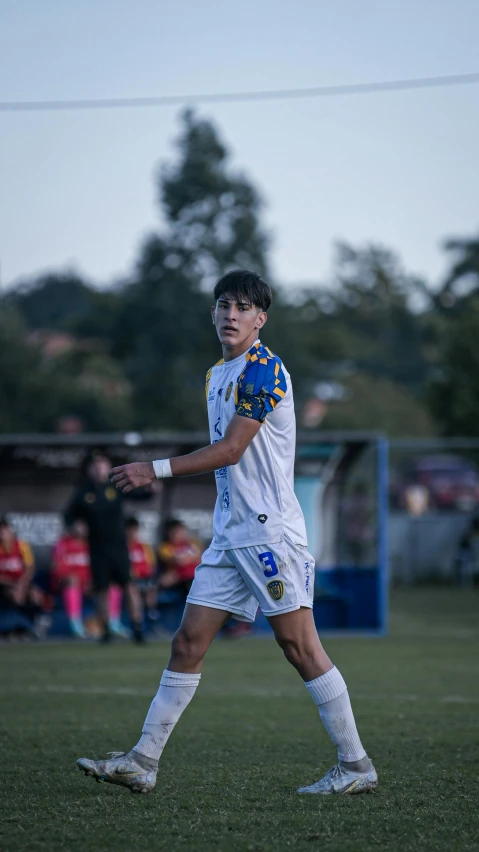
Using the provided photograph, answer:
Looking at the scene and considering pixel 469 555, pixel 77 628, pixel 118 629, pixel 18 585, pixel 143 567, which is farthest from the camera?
pixel 469 555

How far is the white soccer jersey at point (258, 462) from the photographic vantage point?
5.24 m

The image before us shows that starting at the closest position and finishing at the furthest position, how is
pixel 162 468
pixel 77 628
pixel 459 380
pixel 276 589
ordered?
1. pixel 162 468
2. pixel 276 589
3. pixel 77 628
4. pixel 459 380

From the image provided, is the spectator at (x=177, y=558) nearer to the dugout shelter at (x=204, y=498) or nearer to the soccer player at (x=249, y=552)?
the dugout shelter at (x=204, y=498)

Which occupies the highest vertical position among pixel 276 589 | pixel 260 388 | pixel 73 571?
pixel 260 388

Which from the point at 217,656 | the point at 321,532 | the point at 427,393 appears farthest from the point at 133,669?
the point at 427,393

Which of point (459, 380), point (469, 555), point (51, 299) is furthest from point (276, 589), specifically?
point (51, 299)

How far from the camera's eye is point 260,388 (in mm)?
5215

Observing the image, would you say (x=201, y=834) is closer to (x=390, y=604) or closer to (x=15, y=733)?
(x=15, y=733)

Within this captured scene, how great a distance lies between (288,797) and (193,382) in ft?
148

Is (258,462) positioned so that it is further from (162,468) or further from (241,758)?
(241,758)

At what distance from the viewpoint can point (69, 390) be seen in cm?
5431

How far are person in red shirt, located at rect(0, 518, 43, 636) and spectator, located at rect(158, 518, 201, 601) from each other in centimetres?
174

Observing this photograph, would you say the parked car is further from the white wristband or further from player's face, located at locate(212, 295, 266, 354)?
the white wristband

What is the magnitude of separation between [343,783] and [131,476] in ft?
5.50
